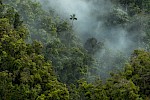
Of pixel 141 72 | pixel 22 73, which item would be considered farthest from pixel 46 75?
pixel 141 72

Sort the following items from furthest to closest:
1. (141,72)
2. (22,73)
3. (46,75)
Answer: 1. (46,75)
2. (22,73)
3. (141,72)

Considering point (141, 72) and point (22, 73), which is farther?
point (22, 73)

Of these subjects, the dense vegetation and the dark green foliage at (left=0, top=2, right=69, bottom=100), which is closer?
the dense vegetation

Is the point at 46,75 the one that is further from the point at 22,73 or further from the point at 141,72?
the point at 141,72

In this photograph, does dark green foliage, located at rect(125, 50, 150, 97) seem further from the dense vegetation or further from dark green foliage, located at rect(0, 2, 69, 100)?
dark green foliage, located at rect(0, 2, 69, 100)

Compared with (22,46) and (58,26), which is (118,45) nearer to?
(58,26)

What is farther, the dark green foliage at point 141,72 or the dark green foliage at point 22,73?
the dark green foliage at point 22,73

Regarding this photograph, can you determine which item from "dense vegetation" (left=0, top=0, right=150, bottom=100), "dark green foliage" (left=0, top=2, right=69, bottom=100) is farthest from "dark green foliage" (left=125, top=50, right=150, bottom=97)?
"dark green foliage" (left=0, top=2, right=69, bottom=100)

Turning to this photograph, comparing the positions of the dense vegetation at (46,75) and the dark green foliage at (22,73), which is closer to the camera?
the dense vegetation at (46,75)

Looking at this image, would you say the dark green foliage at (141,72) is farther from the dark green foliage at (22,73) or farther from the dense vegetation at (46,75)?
the dark green foliage at (22,73)

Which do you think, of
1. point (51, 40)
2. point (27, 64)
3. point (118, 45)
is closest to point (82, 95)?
point (27, 64)

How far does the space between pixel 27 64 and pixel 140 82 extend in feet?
28.5

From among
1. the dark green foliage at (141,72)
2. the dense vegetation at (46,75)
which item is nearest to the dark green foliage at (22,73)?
the dense vegetation at (46,75)

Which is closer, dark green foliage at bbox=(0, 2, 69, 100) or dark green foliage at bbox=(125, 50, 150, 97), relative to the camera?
dark green foliage at bbox=(125, 50, 150, 97)
